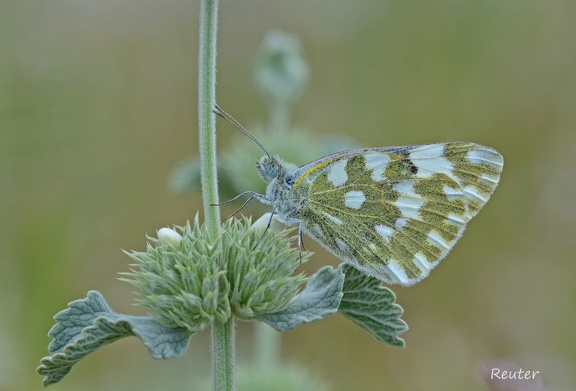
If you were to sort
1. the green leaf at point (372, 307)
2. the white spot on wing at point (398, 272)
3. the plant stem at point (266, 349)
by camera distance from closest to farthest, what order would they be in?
the green leaf at point (372, 307) < the white spot on wing at point (398, 272) < the plant stem at point (266, 349)

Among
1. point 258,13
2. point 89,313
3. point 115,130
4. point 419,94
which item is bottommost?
point 89,313

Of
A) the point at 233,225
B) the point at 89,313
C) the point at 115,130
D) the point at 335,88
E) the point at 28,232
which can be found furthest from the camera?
the point at 335,88

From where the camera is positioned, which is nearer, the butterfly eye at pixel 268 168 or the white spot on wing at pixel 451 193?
the butterfly eye at pixel 268 168

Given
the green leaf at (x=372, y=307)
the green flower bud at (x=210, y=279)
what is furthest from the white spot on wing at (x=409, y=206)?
the green flower bud at (x=210, y=279)

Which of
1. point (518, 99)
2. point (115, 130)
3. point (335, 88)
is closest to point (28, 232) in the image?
point (115, 130)

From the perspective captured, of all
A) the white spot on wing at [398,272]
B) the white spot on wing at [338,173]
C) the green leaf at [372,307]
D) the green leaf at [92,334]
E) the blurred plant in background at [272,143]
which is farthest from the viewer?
the blurred plant in background at [272,143]

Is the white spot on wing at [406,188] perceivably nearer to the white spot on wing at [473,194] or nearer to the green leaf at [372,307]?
the white spot on wing at [473,194]

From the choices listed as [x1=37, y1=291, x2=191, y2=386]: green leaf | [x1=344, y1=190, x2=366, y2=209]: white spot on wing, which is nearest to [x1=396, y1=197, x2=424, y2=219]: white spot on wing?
[x1=344, y1=190, x2=366, y2=209]: white spot on wing

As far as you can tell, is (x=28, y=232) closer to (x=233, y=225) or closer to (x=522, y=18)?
(x=233, y=225)

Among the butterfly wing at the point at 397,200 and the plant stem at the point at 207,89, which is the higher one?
the butterfly wing at the point at 397,200

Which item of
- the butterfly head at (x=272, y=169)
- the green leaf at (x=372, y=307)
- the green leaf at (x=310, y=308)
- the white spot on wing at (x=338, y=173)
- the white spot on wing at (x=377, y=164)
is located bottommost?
the green leaf at (x=310, y=308)
